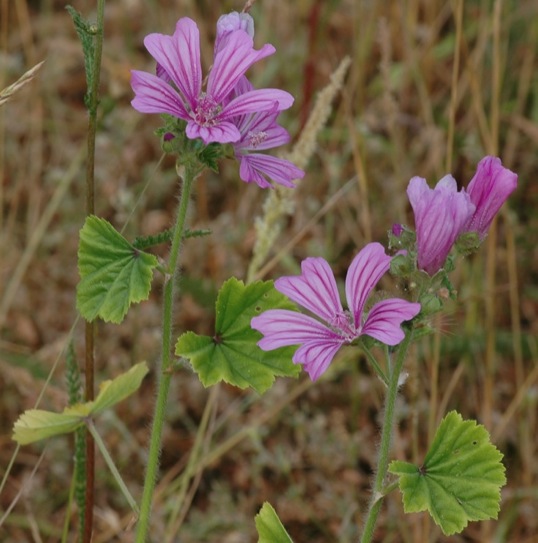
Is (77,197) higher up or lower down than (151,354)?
higher up

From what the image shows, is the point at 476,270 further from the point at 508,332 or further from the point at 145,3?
the point at 145,3

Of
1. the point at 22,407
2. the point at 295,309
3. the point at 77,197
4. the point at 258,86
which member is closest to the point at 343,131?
the point at 258,86

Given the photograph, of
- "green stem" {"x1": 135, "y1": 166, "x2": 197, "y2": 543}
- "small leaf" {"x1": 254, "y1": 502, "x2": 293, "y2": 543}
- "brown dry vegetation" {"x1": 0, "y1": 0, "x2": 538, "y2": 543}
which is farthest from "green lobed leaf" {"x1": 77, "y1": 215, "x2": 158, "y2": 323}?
"brown dry vegetation" {"x1": 0, "y1": 0, "x2": 538, "y2": 543}

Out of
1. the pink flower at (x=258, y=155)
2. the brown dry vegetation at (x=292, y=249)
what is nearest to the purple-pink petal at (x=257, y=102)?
the pink flower at (x=258, y=155)

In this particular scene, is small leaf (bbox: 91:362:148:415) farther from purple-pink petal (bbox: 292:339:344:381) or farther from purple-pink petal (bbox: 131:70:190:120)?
purple-pink petal (bbox: 131:70:190:120)

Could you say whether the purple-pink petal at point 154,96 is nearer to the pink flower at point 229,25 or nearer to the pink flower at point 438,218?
the pink flower at point 229,25

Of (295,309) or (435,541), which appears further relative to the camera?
(435,541)

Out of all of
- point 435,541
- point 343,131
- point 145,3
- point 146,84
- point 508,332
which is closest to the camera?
point 146,84
